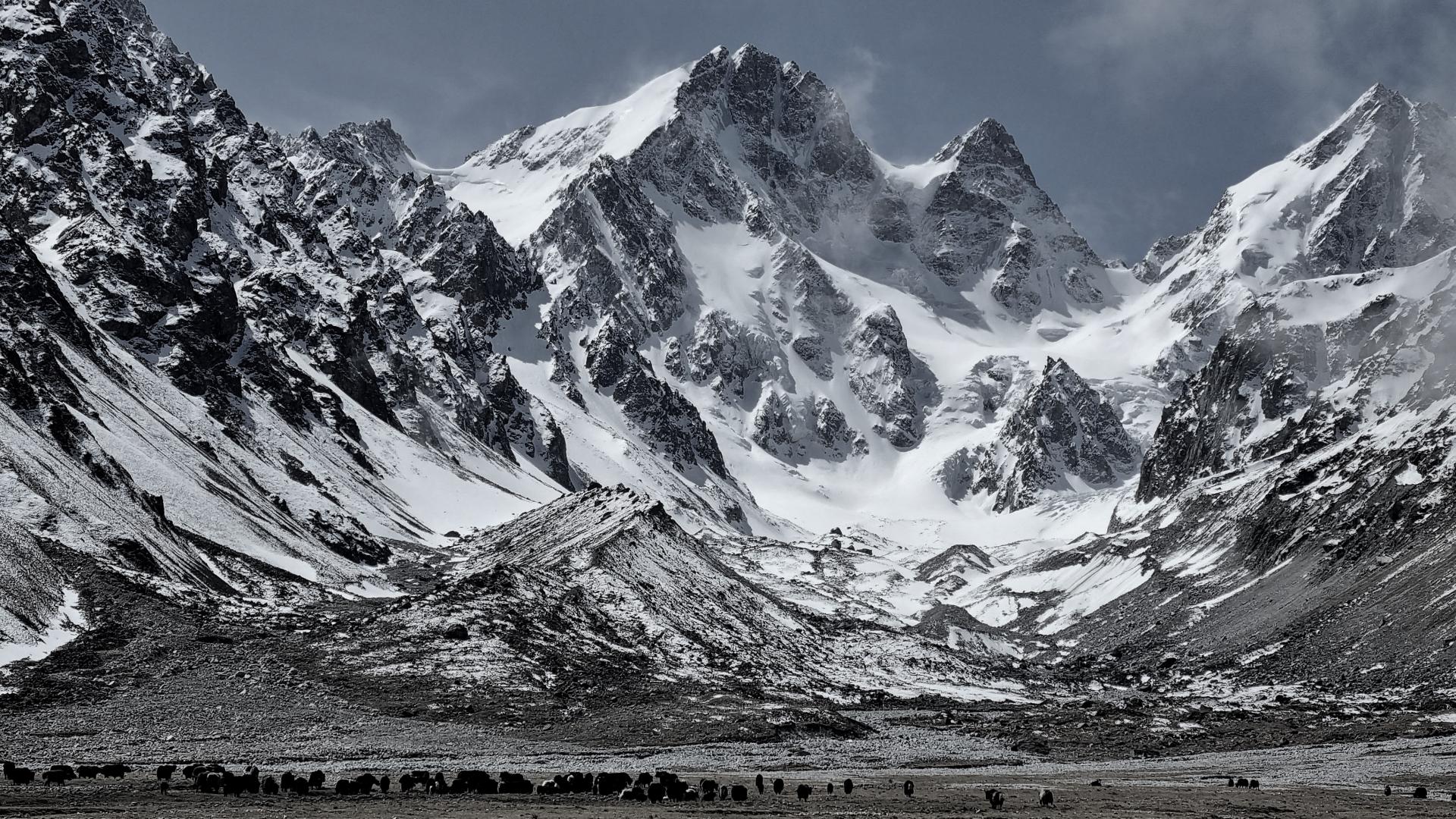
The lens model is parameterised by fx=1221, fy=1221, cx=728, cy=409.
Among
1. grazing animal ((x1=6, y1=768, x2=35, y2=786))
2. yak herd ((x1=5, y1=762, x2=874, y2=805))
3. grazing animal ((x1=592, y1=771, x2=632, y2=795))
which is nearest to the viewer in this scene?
grazing animal ((x1=6, y1=768, x2=35, y2=786))

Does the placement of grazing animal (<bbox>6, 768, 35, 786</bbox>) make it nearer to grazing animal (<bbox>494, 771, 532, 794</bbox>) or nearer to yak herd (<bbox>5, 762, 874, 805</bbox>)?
yak herd (<bbox>5, 762, 874, 805</bbox>)

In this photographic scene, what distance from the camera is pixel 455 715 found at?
292ft

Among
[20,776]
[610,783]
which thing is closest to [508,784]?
[610,783]

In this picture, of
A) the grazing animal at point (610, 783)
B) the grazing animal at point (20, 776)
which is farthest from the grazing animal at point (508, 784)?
the grazing animal at point (20, 776)

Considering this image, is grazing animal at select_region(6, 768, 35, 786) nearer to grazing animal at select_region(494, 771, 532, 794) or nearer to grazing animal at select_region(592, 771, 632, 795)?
grazing animal at select_region(494, 771, 532, 794)

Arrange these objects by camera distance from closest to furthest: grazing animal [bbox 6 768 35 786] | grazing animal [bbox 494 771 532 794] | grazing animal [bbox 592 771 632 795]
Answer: grazing animal [bbox 6 768 35 786]
grazing animal [bbox 494 771 532 794]
grazing animal [bbox 592 771 632 795]

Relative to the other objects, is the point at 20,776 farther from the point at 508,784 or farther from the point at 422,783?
the point at 508,784

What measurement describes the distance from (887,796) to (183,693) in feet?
158

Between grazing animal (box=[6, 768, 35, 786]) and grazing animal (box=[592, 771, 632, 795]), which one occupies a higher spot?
grazing animal (box=[6, 768, 35, 786])

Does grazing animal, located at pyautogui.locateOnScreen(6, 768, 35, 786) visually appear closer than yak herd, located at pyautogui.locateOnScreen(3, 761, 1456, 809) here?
Yes

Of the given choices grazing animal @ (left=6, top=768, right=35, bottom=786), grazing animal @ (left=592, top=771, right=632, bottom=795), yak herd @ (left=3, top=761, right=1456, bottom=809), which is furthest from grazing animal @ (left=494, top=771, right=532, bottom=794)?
grazing animal @ (left=6, top=768, right=35, bottom=786)

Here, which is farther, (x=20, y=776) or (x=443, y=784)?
(x=443, y=784)

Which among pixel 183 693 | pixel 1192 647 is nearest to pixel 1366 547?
pixel 1192 647

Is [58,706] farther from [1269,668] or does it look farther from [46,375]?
[1269,668]
